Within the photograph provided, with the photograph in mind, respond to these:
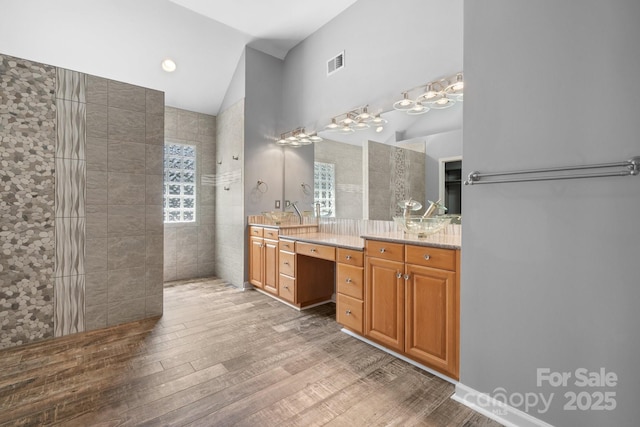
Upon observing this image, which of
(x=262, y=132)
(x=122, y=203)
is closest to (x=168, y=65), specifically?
(x=262, y=132)

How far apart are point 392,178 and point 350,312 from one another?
1.34 metres

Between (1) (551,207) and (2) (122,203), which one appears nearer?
(1) (551,207)

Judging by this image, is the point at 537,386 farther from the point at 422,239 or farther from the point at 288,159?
the point at 288,159

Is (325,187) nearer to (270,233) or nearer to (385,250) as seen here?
(270,233)

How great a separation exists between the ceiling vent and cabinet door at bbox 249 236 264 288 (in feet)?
7.54

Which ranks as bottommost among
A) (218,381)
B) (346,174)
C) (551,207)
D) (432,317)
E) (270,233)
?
(218,381)

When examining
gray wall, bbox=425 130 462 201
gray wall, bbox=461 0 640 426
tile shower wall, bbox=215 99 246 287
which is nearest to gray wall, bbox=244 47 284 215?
tile shower wall, bbox=215 99 246 287

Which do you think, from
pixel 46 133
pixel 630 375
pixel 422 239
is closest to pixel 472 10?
pixel 422 239

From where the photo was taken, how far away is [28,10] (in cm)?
303

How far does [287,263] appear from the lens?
3.41 metres

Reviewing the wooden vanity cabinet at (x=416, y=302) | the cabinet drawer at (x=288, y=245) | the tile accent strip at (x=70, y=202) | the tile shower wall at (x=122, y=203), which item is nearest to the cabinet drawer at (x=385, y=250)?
the wooden vanity cabinet at (x=416, y=302)

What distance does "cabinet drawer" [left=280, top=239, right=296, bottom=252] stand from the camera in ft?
10.8

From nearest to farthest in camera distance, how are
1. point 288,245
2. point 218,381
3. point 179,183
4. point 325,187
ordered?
point 218,381 → point 288,245 → point 325,187 → point 179,183

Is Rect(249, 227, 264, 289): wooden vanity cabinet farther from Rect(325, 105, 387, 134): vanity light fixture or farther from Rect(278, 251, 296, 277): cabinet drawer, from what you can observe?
Rect(325, 105, 387, 134): vanity light fixture
